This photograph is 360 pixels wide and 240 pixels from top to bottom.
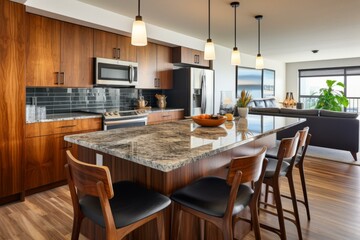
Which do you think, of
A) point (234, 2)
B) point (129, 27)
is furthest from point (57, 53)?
point (234, 2)

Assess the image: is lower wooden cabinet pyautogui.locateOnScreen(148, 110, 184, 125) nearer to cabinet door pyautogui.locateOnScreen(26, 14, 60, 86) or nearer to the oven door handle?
the oven door handle

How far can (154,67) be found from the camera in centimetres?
467

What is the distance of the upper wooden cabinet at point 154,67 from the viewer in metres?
4.44

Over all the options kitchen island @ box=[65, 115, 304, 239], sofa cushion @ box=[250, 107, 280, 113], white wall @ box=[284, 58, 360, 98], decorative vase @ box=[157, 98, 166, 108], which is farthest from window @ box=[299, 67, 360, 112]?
kitchen island @ box=[65, 115, 304, 239]

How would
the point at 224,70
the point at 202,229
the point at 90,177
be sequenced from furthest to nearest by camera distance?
the point at 224,70
the point at 202,229
the point at 90,177

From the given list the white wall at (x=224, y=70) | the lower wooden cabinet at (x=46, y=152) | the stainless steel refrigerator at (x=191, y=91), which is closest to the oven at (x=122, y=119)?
the lower wooden cabinet at (x=46, y=152)

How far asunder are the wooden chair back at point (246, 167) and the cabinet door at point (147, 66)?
3.37 metres

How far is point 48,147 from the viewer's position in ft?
10.2

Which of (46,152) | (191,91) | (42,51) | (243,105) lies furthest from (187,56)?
(46,152)

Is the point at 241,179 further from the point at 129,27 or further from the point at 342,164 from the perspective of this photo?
the point at 342,164

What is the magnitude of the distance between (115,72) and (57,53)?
89 centimetres

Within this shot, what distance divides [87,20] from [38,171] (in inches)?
79.0

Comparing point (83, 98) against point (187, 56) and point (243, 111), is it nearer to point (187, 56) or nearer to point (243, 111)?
point (187, 56)

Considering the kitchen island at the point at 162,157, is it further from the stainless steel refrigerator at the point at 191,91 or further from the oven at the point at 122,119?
the stainless steel refrigerator at the point at 191,91
